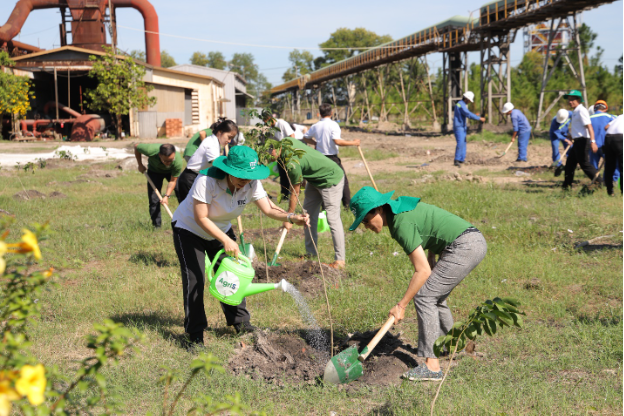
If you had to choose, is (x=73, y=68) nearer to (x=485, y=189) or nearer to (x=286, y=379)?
(x=485, y=189)

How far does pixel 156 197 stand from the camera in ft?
24.3

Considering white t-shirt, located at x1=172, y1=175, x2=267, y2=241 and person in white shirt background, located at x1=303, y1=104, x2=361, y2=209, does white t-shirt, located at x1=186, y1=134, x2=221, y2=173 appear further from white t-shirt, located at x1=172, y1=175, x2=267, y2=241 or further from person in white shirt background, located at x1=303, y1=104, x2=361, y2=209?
person in white shirt background, located at x1=303, y1=104, x2=361, y2=209

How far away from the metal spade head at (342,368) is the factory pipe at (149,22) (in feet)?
102

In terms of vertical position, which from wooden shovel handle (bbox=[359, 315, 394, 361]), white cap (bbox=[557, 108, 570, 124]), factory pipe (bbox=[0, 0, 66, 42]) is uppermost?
factory pipe (bbox=[0, 0, 66, 42])

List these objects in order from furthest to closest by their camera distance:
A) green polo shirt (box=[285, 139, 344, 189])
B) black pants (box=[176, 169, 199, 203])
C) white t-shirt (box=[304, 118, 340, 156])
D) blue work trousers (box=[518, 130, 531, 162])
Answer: blue work trousers (box=[518, 130, 531, 162])
white t-shirt (box=[304, 118, 340, 156])
black pants (box=[176, 169, 199, 203])
green polo shirt (box=[285, 139, 344, 189])

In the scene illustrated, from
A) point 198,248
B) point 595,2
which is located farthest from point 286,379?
point 595,2

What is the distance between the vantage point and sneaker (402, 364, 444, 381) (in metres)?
3.43

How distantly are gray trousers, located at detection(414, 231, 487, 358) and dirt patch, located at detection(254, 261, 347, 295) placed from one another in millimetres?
1768

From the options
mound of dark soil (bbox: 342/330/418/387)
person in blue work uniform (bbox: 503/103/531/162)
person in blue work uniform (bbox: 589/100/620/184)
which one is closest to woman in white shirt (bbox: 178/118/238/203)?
mound of dark soil (bbox: 342/330/418/387)

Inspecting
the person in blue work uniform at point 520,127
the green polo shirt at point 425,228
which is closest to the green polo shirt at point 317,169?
the green polo shirt at point 425,228

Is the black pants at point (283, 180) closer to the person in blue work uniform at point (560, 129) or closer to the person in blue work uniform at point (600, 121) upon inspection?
the person in blue work uniform at point (600, 121)

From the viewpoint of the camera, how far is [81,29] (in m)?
29.6

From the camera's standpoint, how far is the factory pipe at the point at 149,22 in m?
30.3

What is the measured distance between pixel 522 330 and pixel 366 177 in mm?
9382
